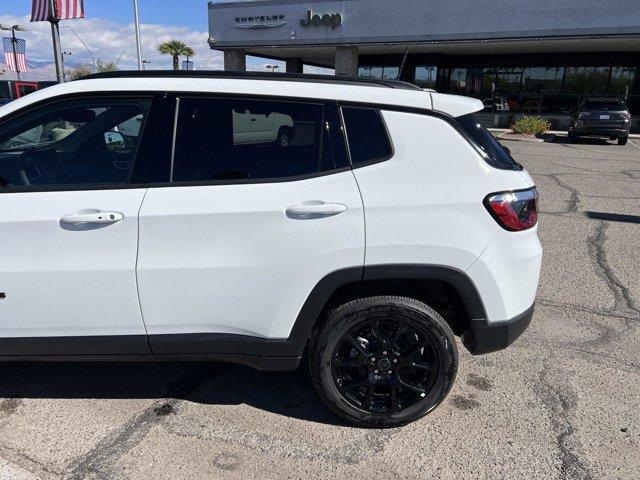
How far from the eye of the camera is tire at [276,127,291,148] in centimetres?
260

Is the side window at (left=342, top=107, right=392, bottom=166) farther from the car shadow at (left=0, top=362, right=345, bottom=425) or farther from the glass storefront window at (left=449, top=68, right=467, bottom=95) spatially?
the glass storefront window at (left=449, top=68, right=467, bottom=95)

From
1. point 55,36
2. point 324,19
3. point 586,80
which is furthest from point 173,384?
point 586,80

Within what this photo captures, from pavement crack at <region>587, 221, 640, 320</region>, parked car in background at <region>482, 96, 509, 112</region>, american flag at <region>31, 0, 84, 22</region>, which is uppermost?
american flag at <region>31, 0, 84, 22</region>

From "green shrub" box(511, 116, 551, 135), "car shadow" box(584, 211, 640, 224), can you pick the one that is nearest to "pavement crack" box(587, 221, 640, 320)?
"car shadow" box(584, 211, 640, 224)

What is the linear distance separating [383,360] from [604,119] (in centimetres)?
1877

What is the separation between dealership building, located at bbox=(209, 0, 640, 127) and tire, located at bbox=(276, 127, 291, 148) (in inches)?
877

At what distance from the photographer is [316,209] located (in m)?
2.45

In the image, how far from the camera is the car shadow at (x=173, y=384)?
3.01 m

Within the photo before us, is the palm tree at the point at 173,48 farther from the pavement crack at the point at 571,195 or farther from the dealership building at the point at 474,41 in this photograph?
the pavement crack at the point at 571,195

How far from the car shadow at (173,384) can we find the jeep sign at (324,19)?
79.7 feet

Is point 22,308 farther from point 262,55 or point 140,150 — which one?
point 262,55

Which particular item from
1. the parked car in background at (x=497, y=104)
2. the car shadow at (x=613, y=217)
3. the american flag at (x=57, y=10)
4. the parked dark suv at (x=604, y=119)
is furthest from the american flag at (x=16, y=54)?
the car shadow at (x=613, y=217)

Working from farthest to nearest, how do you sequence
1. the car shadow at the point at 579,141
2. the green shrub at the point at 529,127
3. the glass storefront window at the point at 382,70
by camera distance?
1. the glass storefront window at the point at 382,70
2. the green shrub at the point at 529,127
3. the car shadow at the point at 579,141

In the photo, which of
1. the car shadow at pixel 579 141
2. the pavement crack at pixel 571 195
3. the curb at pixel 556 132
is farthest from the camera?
the curb at pixel 556 132
